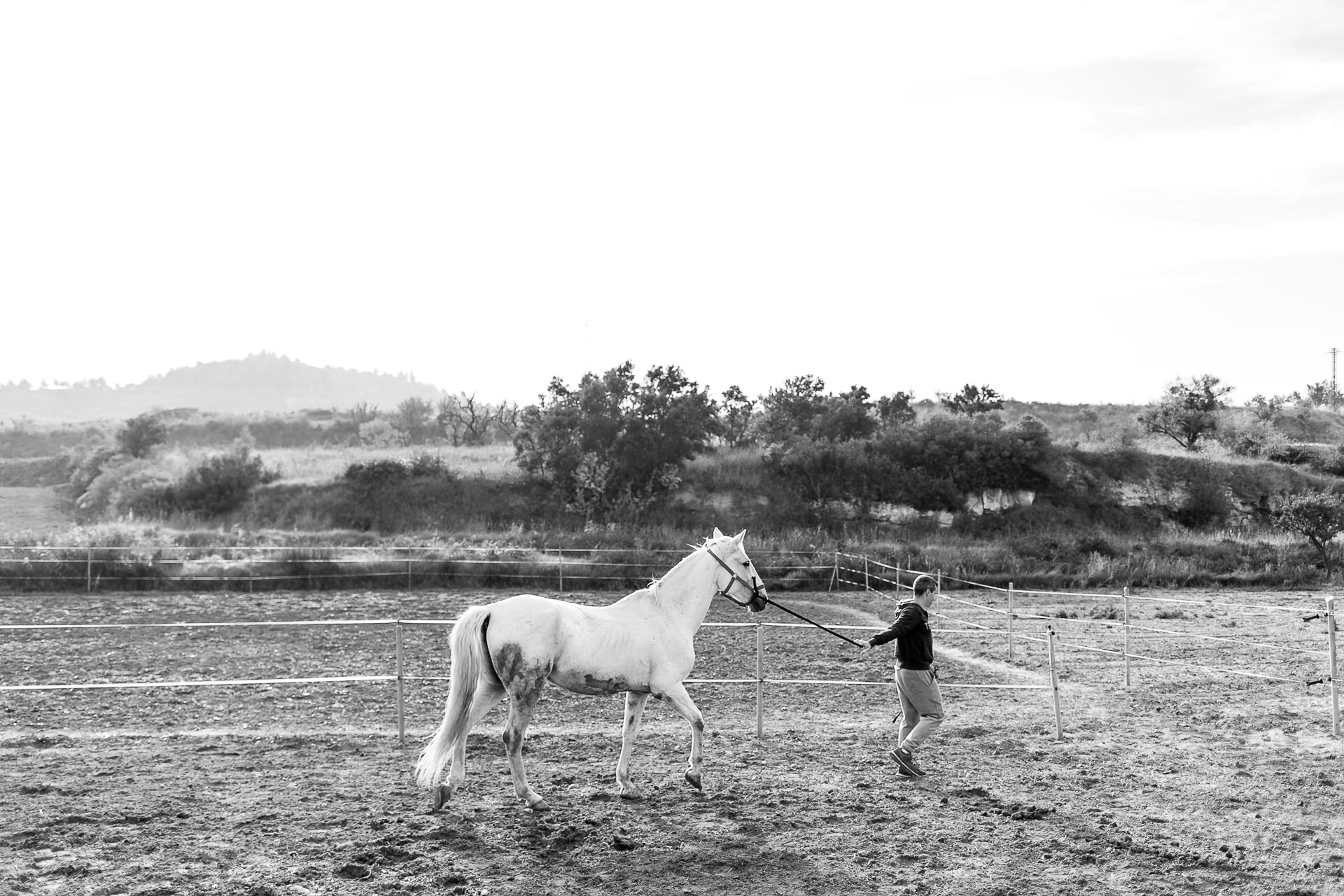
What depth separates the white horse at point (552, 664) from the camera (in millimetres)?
6820

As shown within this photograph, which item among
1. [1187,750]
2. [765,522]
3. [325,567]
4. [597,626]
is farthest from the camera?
[765,522]

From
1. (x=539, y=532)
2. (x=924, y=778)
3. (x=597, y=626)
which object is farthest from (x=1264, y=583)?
(x=597, y=626)

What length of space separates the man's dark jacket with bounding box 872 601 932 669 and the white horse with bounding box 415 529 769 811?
157cm

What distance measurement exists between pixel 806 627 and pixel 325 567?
1233 cm

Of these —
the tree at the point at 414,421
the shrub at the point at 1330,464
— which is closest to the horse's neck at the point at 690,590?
the shrub at the point at 1330,464

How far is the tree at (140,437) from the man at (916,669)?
45023 millimetres

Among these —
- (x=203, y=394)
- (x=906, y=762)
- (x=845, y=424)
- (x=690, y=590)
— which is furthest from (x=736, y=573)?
(x=203, y=394)

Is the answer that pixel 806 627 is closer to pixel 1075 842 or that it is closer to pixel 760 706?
pixel 760 706

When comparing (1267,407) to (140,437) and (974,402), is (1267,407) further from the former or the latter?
(140,437)

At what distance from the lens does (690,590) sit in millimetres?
7703

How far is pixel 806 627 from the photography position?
54.9 feet

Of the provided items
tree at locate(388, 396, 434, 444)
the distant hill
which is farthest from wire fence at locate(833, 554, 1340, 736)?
the distant hill

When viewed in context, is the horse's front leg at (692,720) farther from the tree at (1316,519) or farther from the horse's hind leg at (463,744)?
the tree at (1316,519)

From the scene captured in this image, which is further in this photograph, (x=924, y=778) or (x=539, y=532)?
(x=539, y=532)
